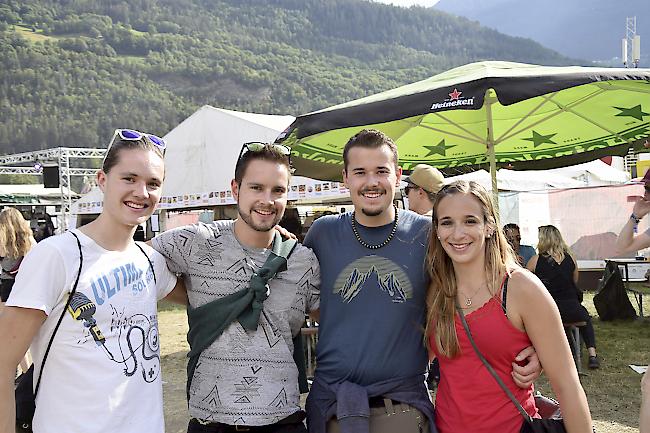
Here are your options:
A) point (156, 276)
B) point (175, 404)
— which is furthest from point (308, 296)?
point (175, 404)

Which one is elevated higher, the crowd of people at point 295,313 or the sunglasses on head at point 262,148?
the sunglasses on head at point 262,148

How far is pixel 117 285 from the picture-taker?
1905 millimetres

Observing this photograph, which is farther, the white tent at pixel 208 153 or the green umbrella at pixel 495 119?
the white tent at pixel 208 153

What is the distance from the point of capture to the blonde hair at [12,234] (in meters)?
5.98

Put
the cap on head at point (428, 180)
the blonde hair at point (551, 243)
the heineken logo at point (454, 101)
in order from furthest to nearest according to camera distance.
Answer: the blonde hair at point (551, 243) → the cap on head at point (428, 180) → the heineken logo at point (454, 101)

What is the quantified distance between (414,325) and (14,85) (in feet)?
320

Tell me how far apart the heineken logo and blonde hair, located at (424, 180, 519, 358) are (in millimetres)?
1753

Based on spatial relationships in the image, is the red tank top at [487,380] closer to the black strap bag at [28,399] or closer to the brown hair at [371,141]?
the brown hair at [371,141]

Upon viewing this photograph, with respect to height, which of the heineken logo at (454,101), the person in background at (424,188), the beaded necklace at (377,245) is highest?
the heineken logo at (454,101)

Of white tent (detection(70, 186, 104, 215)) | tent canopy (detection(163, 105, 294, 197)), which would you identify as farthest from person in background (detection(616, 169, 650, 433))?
white tent (detection(70, 186, 104, 215))

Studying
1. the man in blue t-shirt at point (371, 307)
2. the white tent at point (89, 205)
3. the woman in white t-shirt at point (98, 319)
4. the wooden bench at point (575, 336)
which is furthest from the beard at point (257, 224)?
the white tent at point (89, 205)

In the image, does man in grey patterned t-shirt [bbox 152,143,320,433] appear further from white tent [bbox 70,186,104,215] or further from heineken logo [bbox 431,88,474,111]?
white tent [bbox 70,186,104,215]

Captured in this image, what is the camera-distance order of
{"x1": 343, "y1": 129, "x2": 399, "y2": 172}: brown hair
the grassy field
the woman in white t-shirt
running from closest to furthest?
1. the woman in white t-shirt
2. {"x1": 343, "y1": 129, "x2": 399, "y2": 172}: brown hair
3. the grassy field

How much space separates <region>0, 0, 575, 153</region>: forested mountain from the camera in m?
84.1
